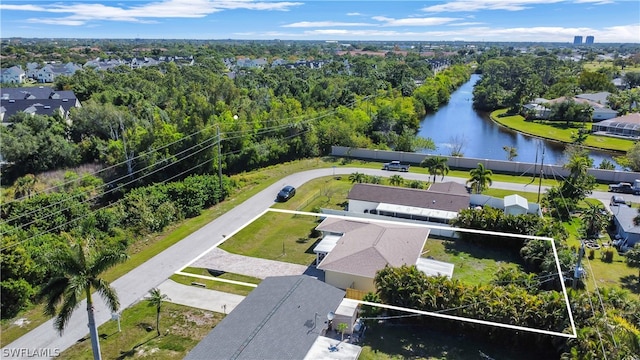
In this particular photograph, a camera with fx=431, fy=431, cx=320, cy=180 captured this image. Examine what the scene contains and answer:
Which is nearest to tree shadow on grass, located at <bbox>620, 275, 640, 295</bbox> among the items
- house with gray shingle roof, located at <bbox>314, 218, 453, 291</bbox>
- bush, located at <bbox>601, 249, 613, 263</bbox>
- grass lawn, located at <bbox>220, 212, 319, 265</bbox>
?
bush, located at <bbox>601, 249, 613, 263</bbox>

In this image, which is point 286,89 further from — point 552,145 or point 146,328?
point 146,328

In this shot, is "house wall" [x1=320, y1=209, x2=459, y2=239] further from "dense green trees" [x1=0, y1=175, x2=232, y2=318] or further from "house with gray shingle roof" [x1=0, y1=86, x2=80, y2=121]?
"house with gray shingle roof" [x1=0, y1=86, x2=80, y2=121]

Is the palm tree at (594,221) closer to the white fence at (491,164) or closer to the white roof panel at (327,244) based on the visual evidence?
the white fence at (491,164)

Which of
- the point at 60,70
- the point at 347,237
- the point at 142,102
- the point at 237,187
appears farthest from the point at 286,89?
the point at 60,70

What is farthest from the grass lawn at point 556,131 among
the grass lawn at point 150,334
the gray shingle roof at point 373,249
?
the grass lawn at point 150,334

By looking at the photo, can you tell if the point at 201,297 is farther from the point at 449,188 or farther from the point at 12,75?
the point at 12,75

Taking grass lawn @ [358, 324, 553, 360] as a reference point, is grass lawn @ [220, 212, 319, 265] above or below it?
below
